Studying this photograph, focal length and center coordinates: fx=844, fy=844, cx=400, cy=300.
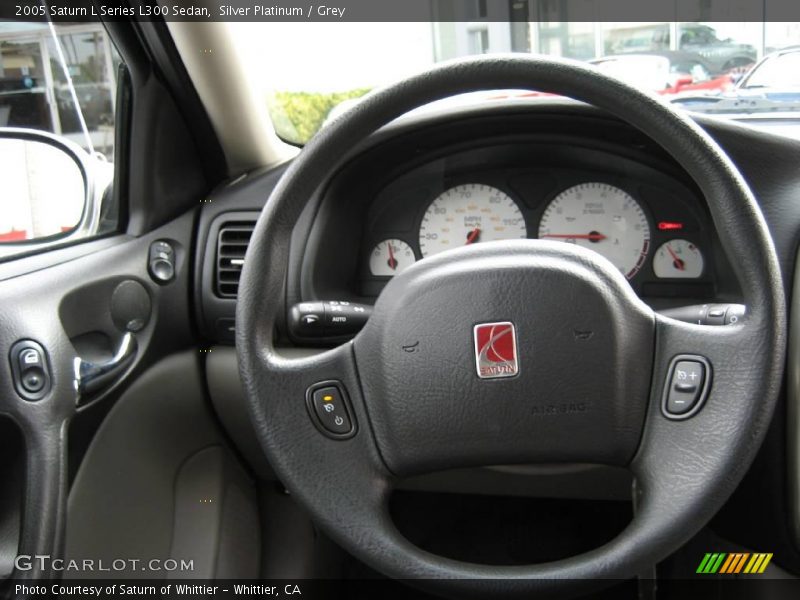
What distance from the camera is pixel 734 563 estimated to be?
1717 mm

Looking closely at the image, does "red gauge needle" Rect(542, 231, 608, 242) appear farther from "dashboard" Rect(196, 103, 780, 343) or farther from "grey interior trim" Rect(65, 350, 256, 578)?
"grey interior trim" Rect(65, 350, 256, 578)

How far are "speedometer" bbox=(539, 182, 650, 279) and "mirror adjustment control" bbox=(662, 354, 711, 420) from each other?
2.11 feet

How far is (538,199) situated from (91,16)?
0.98 meters

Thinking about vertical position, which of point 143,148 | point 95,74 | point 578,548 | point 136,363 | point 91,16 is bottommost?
point 578,548

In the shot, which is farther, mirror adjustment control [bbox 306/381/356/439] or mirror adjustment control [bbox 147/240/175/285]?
mirror adjustment control [bbox 147/240/175/285]

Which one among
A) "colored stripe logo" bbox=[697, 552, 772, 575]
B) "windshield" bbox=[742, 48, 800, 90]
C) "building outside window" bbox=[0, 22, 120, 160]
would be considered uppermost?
"building outside window" bbox=[0, 22, 120, 160]

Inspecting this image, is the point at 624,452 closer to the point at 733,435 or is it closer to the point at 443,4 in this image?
the point at 733,435

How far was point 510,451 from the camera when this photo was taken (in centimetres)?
118

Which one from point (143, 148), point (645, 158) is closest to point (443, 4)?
point (645, 158)

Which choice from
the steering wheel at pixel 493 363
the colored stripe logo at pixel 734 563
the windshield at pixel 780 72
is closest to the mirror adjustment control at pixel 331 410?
the steering wheel at pixel 493 363

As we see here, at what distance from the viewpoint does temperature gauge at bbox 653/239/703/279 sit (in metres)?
1.72

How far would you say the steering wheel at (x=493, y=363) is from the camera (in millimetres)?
1081

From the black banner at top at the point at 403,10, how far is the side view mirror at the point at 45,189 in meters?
0.24

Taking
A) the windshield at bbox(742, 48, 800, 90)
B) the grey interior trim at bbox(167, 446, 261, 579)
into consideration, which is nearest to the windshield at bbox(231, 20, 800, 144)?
the windshield at bbox(742, 48, 800, 90)
